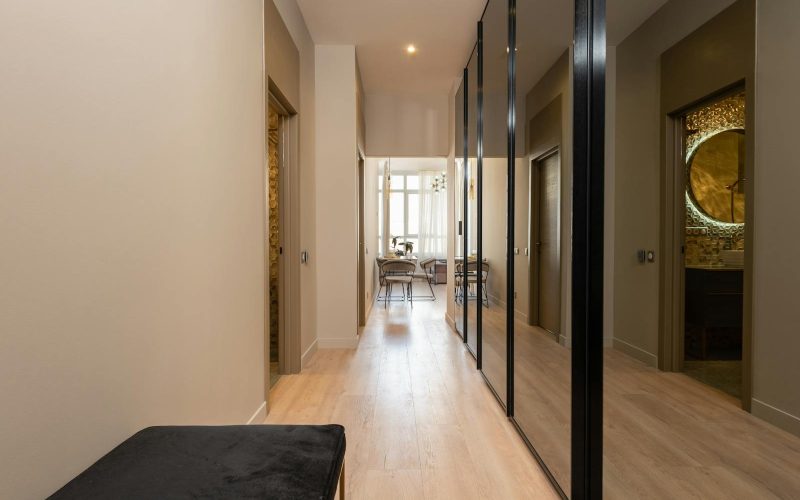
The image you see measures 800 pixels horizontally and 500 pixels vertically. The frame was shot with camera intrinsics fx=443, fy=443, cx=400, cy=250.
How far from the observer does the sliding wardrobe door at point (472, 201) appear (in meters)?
4.02

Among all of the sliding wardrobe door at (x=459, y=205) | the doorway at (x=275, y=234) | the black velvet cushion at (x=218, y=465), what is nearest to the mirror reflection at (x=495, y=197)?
the sliding wardrobe door at (x=459, y=205)

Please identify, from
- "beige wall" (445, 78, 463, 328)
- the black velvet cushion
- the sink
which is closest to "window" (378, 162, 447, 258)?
"beige wall" (445, 78, 463, 328)

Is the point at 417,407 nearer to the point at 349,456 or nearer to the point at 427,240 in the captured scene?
the point at 349,456

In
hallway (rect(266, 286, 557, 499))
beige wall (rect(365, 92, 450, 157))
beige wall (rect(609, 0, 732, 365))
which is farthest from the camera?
beige wall (rect(365, 92, 450, 157))

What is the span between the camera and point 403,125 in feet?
20.3

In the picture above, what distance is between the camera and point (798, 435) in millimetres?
811

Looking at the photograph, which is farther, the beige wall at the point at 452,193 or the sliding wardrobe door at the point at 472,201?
the beige wall at the point at 452,193

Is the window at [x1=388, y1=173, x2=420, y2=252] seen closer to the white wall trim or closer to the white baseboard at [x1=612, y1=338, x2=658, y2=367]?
the white wall trim

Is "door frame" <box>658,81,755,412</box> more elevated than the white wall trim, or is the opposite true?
"door frame" <box>658,81,755,412</box>

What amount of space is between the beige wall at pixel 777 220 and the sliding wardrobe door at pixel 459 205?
3.53 m

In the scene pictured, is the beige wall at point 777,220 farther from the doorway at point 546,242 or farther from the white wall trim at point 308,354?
the white wall trim at point 308,354

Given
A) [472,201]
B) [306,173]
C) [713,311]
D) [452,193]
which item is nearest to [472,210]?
[472,201]

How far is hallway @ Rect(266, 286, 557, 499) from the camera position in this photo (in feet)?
6.56

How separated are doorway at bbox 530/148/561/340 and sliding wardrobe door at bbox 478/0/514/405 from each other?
516 millimetres
